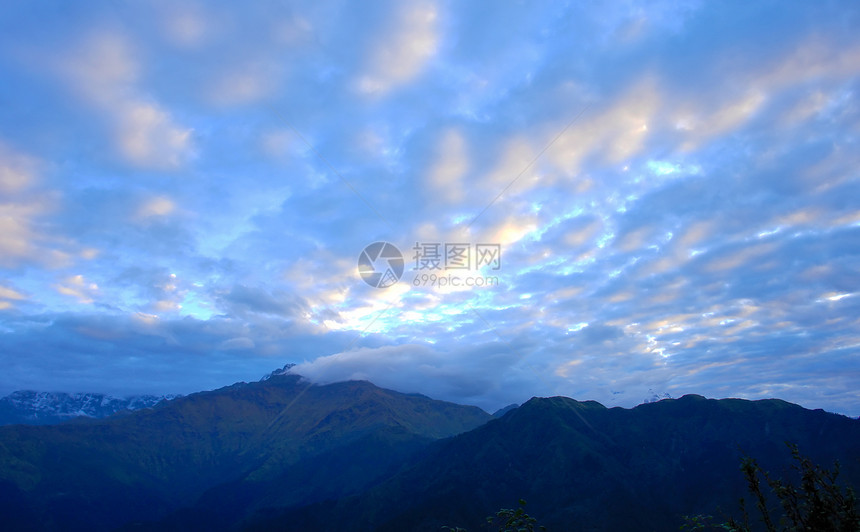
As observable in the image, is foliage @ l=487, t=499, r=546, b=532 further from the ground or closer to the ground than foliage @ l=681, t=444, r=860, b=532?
closer to the ground

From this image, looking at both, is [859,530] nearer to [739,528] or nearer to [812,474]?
[812,474]

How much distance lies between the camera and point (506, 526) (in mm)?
16719

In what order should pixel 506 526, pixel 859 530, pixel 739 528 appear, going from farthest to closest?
1. pixel 506 526
2. pixel 739 528
3. pixel 859 530

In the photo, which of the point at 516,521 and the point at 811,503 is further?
the point at 516,521

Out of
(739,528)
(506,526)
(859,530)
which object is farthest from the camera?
(506,526)

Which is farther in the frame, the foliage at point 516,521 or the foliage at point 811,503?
the foliage at point 516,521

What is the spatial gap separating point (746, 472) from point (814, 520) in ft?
6.98

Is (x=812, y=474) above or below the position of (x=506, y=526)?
above

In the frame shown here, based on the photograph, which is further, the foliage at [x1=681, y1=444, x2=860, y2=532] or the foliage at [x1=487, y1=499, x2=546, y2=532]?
the foliage at [x1=487, y1=499, x2=546, y2=532]

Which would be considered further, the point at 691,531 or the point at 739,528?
the point at 691,531

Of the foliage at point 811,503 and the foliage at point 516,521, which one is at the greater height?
the foliage at point 811,503

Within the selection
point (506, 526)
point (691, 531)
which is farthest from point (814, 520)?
point (506, 526)

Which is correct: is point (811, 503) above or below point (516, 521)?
above

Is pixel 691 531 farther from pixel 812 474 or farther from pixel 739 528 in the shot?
pixel 812 474
